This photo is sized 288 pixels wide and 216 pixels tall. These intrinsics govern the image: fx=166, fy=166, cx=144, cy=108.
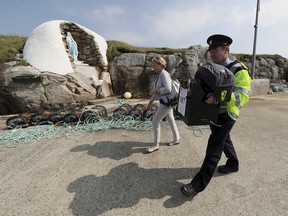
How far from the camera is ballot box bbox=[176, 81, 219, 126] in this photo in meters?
1.86

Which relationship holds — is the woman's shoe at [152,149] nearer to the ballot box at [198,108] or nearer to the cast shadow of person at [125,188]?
the cast shadow of person at [125,188]

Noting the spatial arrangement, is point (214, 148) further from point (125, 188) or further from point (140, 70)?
point (140, 70)

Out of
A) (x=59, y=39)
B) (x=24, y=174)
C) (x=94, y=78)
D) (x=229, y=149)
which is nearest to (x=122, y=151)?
(x=24, y=174)

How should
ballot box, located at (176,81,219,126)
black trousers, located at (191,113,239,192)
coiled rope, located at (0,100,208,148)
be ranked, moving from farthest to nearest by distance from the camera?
coiled rope, located at (0,100,208,148) < black trousers, located at (191,113,239,192) < ballot box, located at (176,81,219,126)

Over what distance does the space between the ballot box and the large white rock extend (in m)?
7.46

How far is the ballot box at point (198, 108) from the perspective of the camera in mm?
1859

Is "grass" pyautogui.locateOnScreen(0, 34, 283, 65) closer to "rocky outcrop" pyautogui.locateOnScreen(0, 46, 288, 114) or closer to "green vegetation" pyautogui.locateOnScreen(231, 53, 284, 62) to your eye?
"green vegetation" pyautogui.locateOnScreen(231, 53, 284, 62)

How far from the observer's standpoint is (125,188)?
2391 mm

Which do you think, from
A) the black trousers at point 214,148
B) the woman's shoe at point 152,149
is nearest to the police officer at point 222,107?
the black trousers at point 214,148

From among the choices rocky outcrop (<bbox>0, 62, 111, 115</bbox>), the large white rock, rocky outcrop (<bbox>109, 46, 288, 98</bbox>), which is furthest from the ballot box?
rocky outcrop (<bbox>109, 46, 288, 98</bbox>)

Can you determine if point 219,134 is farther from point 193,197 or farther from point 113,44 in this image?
point 113,44

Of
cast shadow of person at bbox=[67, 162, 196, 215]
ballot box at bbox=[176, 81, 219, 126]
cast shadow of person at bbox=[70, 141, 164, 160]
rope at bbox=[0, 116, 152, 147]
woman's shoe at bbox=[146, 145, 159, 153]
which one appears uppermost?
ballot box at bbox=[176, 81, 219, 126]

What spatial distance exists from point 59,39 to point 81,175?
853cm

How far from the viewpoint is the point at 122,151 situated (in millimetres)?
3459
